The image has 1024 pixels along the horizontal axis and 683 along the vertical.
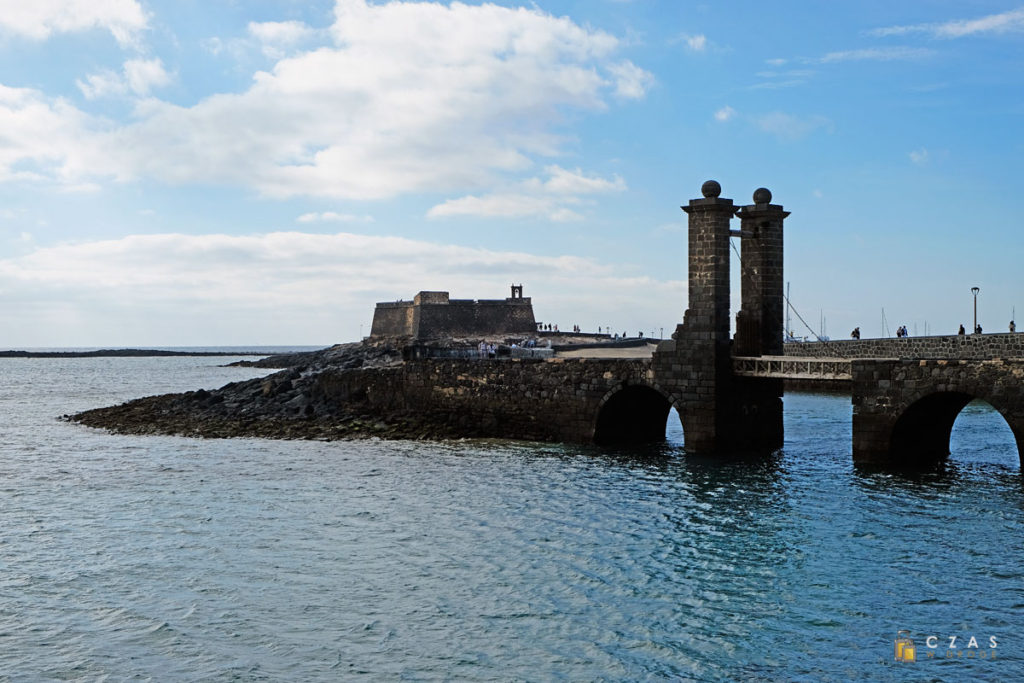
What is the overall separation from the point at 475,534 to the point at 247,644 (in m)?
6.01

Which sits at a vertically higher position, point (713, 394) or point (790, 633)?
point (713, 394)

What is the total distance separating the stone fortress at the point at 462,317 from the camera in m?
73.2

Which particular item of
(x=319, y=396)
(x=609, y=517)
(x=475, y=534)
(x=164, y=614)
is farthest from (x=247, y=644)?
(x=319, y=396)

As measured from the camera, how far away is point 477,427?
3041cm

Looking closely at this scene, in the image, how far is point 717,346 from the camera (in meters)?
24.5

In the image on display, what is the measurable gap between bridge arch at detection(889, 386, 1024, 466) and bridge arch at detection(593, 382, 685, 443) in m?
5.90

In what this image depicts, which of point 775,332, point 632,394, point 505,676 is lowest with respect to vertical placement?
point 505,676

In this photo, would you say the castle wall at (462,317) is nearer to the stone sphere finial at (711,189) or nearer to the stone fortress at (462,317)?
the stone fortress at (462,317)

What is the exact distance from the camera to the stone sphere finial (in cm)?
2489

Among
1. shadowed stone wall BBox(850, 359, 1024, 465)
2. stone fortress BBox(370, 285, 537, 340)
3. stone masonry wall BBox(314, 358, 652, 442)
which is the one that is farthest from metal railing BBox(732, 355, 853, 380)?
stone fortress BBox(370, 285, 537, 340)

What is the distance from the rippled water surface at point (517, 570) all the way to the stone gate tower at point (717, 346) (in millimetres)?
1226

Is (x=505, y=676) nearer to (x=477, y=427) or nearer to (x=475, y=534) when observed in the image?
(x=475, y=534)
